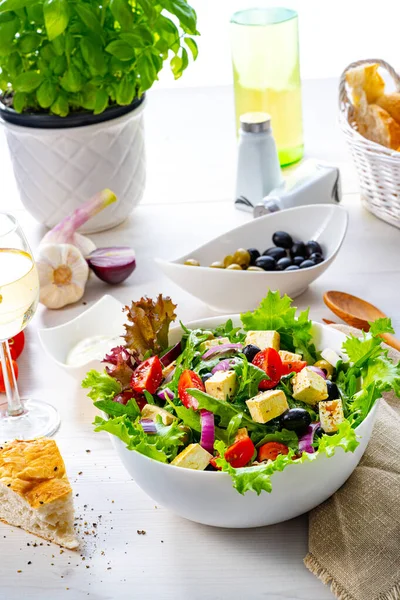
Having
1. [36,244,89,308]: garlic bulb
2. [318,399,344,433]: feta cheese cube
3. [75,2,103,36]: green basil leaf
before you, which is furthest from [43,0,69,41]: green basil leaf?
[318,399,344,433]: feta cheese cube

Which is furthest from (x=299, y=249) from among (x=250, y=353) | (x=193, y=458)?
(x=193, y=458)

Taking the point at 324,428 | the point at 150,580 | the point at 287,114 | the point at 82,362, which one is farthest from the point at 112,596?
the point at 287,114

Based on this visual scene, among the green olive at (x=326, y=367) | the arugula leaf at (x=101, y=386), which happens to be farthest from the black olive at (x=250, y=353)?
the arugula leaf at (x=101, y=386)

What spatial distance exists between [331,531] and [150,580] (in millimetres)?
247

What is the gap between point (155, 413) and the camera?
1.21m

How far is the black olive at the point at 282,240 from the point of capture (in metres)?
1.88

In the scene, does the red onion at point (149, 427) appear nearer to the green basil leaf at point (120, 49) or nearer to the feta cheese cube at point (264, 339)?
the feta cheese cube at point (264, 339)

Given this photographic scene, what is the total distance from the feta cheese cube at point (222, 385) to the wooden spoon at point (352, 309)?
50 cm

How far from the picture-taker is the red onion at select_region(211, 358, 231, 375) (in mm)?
1246

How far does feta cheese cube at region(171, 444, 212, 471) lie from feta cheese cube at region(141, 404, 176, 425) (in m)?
0.08

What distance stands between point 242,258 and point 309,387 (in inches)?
27.4

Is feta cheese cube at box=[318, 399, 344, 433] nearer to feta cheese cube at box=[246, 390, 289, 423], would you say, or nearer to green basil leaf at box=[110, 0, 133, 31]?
feta cheese cube at box=[246, 390, 289, 423]

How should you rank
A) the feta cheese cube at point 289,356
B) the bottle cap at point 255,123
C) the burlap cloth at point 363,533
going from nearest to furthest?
the burlap cloth at point 363,533
the feta cheese cube at point 289,356
the bottle cap at point 255,123

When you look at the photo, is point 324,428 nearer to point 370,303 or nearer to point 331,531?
point 331,531
